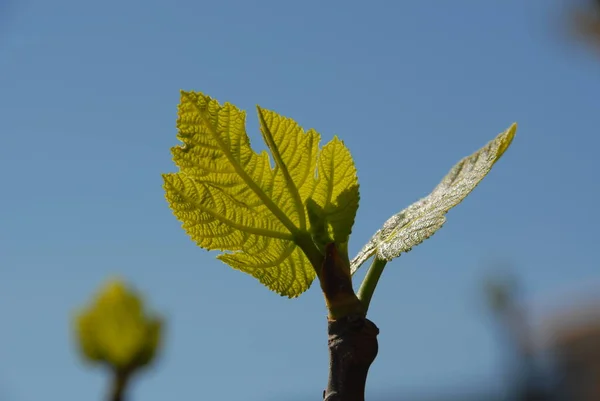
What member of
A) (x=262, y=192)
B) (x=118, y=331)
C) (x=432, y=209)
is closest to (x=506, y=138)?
(x=432, y=209)

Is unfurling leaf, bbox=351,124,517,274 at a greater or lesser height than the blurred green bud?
lesser

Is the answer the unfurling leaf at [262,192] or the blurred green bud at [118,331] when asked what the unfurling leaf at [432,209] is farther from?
the blurred green bud at [118,331]

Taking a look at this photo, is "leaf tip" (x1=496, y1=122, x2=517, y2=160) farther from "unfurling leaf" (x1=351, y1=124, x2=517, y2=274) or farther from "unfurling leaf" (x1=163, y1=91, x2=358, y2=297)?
"unfurling leaf" (x1=163, y1=91, x2=358, y2=297)

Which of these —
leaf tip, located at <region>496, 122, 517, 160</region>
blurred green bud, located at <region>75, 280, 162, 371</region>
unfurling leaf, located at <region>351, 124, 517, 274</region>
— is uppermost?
blurred green bud, located at <region>75, 280, 162, 371</region>

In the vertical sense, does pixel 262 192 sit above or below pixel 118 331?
below

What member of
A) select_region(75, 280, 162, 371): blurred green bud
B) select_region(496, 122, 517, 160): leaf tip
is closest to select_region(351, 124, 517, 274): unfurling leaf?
select_region(496, 122, 517, 160): leaf tip

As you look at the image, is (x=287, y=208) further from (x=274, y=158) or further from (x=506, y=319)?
(x=506, y=319)

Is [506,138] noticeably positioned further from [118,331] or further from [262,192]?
[118,331]
